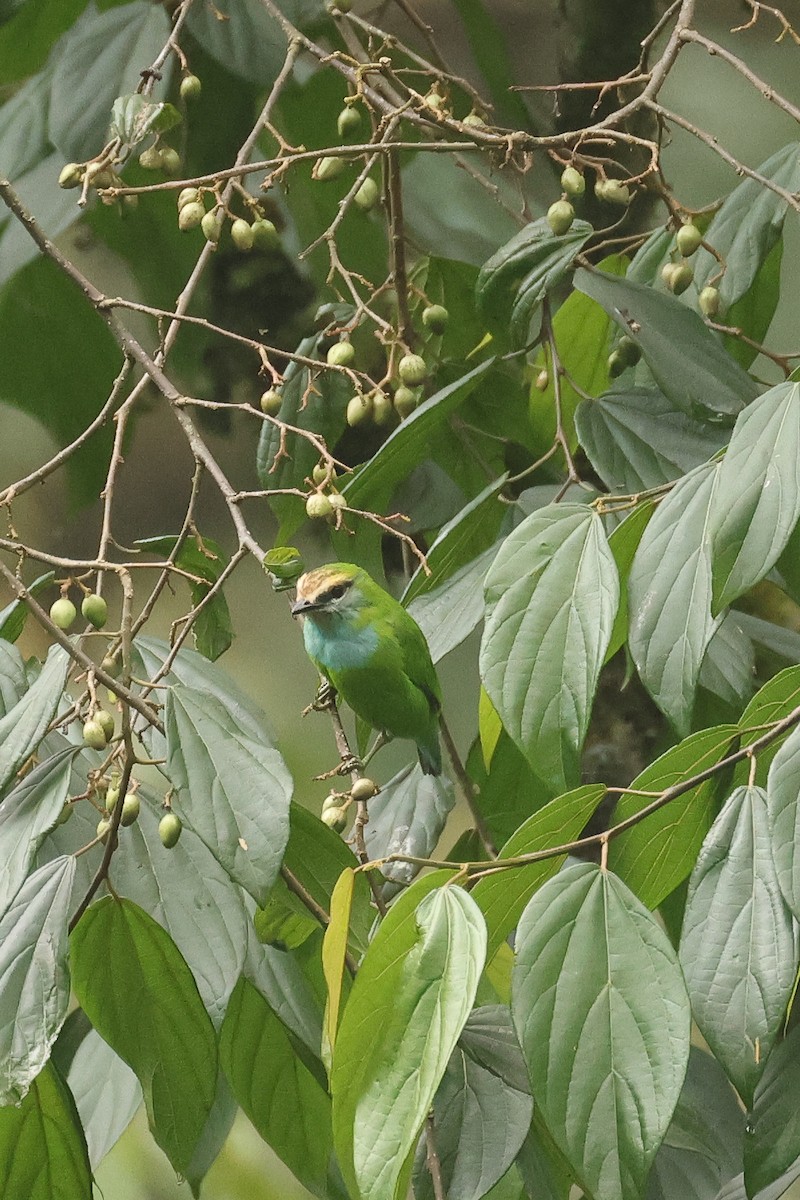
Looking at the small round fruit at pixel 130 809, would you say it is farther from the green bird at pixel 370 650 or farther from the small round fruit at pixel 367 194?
the small round fruit at pixel 367 194

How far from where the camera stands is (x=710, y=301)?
3.03 ft

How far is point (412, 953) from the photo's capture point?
568 millimetres

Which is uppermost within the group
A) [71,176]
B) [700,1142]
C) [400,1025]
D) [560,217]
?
[71,176]

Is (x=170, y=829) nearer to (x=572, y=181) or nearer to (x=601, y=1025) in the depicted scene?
(x=601, y=1025)

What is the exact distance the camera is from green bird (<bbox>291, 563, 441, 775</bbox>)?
3.37 ft

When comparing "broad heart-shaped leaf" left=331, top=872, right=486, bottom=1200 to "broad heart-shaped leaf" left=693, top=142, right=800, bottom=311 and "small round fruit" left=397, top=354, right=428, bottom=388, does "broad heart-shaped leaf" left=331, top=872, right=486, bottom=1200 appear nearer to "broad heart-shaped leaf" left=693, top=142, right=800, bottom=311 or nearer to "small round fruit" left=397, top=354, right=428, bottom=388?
"small round fruit" left=397, top=354, right=428, bottom=388

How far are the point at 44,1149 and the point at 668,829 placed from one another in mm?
411

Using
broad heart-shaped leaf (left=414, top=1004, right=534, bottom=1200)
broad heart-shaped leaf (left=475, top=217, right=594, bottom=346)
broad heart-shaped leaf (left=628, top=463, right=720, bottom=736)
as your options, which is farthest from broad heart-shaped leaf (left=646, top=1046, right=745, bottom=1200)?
broad heart-shaped leaf (left=475, top=217, right=594, bottom=346)

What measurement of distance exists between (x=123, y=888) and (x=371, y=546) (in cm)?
48

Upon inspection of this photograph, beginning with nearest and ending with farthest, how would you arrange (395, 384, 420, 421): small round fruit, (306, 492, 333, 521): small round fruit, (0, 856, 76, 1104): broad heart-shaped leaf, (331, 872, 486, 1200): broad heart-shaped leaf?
(331, 872, 486, 1200): broad heart-shaped leaf, (0, 856, 76, 1104): broad heart-shaped leaf, (306, 492, 333, 521): small round fruit, (395, 384, 420, 421): small round fruit

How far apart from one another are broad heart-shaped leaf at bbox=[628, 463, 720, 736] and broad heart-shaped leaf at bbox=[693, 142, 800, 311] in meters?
0.29

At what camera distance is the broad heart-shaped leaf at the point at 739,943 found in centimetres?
59

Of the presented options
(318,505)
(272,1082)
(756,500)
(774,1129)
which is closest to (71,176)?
(318,505)

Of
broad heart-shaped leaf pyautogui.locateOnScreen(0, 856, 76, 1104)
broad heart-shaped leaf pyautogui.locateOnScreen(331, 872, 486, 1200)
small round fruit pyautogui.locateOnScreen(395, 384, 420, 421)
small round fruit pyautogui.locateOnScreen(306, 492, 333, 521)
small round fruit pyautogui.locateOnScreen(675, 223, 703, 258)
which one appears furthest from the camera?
small round fruit pyautogui.locateOnScreen(395, 384, 420, 421)
